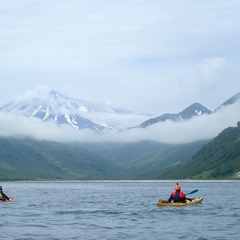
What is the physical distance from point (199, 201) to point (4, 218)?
1400 inches

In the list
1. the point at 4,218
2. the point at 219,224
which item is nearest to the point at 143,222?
the point at 219,224

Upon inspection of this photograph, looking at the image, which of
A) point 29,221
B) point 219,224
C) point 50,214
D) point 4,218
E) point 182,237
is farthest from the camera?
point 50,214

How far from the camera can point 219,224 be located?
6556cm

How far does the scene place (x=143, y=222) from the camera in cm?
6881

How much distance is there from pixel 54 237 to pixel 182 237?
12462mm

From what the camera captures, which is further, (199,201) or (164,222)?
(199,201)

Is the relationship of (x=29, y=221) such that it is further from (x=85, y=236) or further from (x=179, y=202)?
(x=179, y=202)

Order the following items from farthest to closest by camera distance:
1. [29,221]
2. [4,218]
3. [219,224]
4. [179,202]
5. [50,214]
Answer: [179,202], [50,214], [4,218], [29,221], [219,224]

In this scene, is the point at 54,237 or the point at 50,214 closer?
the point at 54,237

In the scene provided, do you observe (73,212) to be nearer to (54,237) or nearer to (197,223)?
(197,223)

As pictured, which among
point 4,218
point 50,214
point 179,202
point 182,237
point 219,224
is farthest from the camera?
point 179,202

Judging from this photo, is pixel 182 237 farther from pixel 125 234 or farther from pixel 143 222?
pixel 143 222

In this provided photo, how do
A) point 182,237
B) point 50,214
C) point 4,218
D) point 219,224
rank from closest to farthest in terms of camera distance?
point 182,237 → point 219,224 → point 4,218 → point 50,214

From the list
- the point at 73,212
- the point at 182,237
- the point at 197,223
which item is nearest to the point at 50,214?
the point at 73,212
